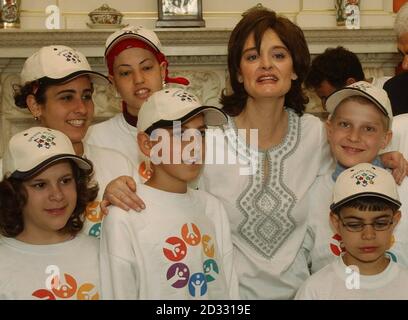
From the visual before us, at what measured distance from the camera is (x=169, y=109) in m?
2.08

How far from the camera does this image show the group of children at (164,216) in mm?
1979

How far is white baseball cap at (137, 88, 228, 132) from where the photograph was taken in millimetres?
2076

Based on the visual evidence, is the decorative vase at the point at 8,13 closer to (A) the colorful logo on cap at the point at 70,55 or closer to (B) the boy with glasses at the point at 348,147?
(A) the colorful logo on cap at the point at 70,55

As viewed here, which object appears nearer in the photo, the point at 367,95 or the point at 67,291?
the point at 67,291

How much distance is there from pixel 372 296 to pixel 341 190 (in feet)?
1.04

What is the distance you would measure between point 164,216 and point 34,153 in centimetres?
40

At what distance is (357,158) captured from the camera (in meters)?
2.30

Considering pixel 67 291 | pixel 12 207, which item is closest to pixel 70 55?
pixel 12 207

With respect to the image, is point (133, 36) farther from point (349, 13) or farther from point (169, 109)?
point (349, 13)

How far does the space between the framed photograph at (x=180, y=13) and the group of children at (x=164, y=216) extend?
5.59 ft

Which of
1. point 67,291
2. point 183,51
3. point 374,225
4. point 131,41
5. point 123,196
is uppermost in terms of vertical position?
point 183,51

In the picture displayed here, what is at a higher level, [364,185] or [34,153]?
[34,153]
